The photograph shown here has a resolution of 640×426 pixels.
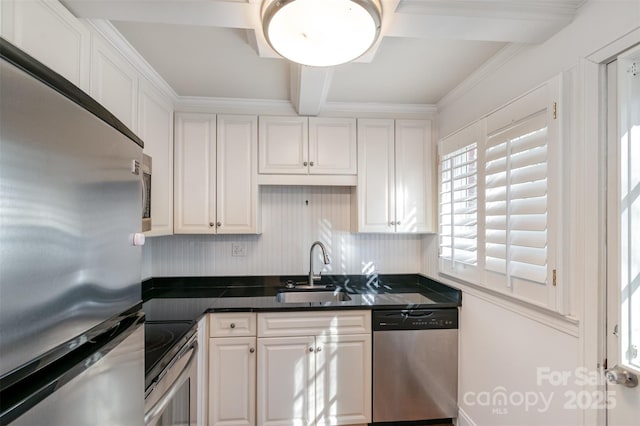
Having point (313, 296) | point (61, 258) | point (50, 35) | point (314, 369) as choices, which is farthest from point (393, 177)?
point (61, 258)

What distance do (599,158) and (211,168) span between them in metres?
2.20

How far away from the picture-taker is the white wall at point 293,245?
250cm

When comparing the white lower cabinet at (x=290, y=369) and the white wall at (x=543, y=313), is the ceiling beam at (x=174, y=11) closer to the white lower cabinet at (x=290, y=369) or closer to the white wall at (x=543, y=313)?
the white wall at (x=543, y=313)

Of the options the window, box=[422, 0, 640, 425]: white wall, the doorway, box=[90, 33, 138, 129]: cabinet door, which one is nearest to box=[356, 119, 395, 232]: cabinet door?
the window

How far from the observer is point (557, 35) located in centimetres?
132

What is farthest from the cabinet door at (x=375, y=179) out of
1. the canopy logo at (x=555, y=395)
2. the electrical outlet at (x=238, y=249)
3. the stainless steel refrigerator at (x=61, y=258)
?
the stainless steel refrigerator at (x=61, y=258)

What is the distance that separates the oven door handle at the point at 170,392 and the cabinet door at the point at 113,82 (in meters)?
1.28

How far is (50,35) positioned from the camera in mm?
1089

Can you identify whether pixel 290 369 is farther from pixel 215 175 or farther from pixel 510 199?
pixel 510 199

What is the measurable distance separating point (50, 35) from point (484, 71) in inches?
82.1

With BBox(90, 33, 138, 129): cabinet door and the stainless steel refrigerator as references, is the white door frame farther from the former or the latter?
BBox(90, 33, 138, 129): cabinet door

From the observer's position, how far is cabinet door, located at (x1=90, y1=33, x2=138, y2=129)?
1.36 meters

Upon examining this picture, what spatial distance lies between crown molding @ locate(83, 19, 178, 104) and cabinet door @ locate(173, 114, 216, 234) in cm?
27

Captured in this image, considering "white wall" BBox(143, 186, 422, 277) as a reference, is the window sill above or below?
below
